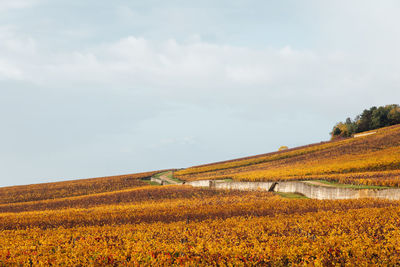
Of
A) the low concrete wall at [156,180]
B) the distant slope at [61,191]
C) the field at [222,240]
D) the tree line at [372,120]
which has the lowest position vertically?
the distant slope at [61,191]

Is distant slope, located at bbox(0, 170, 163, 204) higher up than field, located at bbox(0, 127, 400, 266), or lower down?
lower down

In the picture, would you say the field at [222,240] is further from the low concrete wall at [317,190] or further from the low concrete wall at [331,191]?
the low concrete wall at [317,190]

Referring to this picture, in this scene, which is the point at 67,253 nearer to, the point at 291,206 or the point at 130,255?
the point at 130,255

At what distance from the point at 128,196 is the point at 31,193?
21.4 metres

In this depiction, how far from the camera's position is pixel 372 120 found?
93.2m

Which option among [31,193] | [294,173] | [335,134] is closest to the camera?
[294,173]

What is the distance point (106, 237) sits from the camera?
13250mm

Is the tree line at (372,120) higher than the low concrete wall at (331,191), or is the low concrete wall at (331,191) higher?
the tree line at (372,120)

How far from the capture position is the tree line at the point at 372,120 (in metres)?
91.6

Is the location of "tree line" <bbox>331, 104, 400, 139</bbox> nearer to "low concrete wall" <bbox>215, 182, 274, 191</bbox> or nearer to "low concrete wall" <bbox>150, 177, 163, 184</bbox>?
"low concrete wall" <bbox>150, 177, 163, 184</bbox>

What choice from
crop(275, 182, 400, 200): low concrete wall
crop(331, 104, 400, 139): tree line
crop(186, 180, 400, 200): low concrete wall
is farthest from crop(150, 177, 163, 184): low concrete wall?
crop(331, 104, 400, 139): tree line

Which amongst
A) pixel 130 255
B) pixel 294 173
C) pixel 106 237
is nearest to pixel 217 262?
pixel 130 255

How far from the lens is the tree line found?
9162cm

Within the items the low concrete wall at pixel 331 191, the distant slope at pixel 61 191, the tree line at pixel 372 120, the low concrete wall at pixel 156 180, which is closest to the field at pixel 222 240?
the low concrete wall at pixel 331 191
